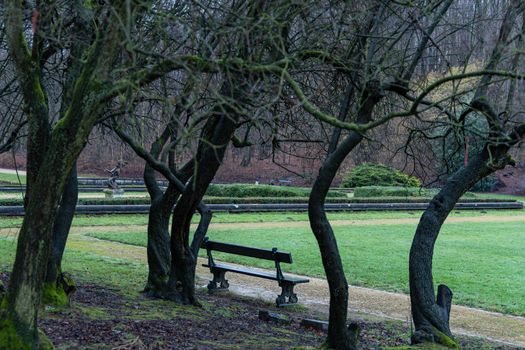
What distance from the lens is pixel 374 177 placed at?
4841cm

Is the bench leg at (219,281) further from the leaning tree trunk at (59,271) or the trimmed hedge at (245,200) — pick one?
the trimmed hedge at (245,200)

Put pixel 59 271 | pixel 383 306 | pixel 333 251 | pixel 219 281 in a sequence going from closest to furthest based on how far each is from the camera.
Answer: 1. pixel 333 251
2. pixel 59 271
3. pixel 383 306
4. pixel 219 281

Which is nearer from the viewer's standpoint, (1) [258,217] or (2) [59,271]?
(2) [59,271]

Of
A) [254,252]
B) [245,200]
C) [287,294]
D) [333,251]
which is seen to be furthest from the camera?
[245,200]

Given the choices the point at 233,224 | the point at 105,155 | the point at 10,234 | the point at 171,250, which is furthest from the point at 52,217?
the point at 105,155

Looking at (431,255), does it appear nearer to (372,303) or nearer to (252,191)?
(372,303)

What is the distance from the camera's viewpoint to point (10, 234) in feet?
62.0

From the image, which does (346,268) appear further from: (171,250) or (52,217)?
(52,217)

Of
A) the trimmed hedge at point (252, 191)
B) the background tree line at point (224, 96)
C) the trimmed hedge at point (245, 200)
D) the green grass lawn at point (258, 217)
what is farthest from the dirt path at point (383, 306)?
the trimmed hedge at point (252, 191)

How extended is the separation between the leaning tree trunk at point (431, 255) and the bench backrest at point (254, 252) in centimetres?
440

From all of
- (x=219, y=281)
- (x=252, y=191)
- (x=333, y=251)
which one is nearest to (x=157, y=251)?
Answer: (x=219, y=281)

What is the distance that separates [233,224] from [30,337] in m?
19.9

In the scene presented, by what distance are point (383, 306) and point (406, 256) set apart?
6.93 metres

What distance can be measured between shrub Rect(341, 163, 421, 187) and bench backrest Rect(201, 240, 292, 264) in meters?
34.4
